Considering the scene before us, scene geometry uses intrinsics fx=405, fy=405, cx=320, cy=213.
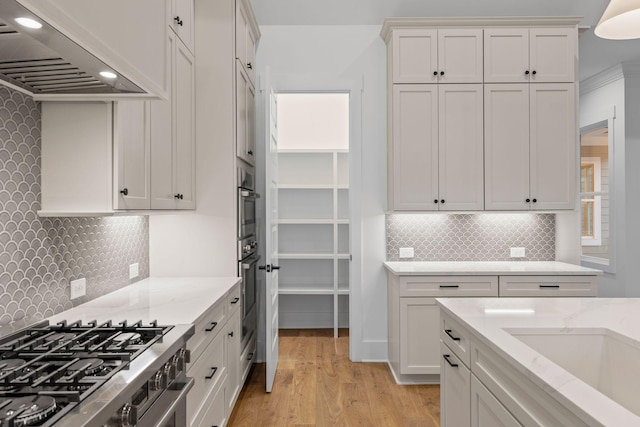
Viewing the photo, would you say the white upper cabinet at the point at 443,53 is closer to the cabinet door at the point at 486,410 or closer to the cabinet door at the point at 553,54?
the cabinet door at the point at 553,54

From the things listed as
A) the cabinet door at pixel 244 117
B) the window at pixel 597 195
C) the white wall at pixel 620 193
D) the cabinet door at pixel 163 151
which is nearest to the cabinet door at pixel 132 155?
the cabinet door at pixel 163 151

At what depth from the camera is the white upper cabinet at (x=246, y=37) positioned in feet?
9.68

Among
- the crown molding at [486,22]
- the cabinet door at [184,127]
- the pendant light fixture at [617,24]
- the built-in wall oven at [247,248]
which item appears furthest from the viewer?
the crown molding at [486,22]

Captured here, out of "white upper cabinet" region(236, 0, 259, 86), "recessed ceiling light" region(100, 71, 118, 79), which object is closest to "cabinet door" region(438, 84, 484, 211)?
"white upper cabinet" region(236, 0, 259, 86)

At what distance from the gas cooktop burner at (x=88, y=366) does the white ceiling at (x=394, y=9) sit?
322 cm

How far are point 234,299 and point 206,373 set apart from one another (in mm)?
633

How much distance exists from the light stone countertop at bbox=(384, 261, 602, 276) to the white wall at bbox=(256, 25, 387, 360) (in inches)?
12.2

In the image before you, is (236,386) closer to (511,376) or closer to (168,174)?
(168,174)

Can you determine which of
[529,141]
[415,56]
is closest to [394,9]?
[415,56]

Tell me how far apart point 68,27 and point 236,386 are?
7.83 ft

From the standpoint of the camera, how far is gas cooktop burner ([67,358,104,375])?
112 centimetres

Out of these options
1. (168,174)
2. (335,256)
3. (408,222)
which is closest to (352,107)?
(408,222)

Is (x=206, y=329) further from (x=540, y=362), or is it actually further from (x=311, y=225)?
(x=311, y=225)

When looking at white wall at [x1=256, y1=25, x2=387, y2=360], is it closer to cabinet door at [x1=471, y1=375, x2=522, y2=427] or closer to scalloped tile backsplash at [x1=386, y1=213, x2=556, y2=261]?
scalloped tile backsplash at [x1=386, y1=213, x2=556, y2=261]
